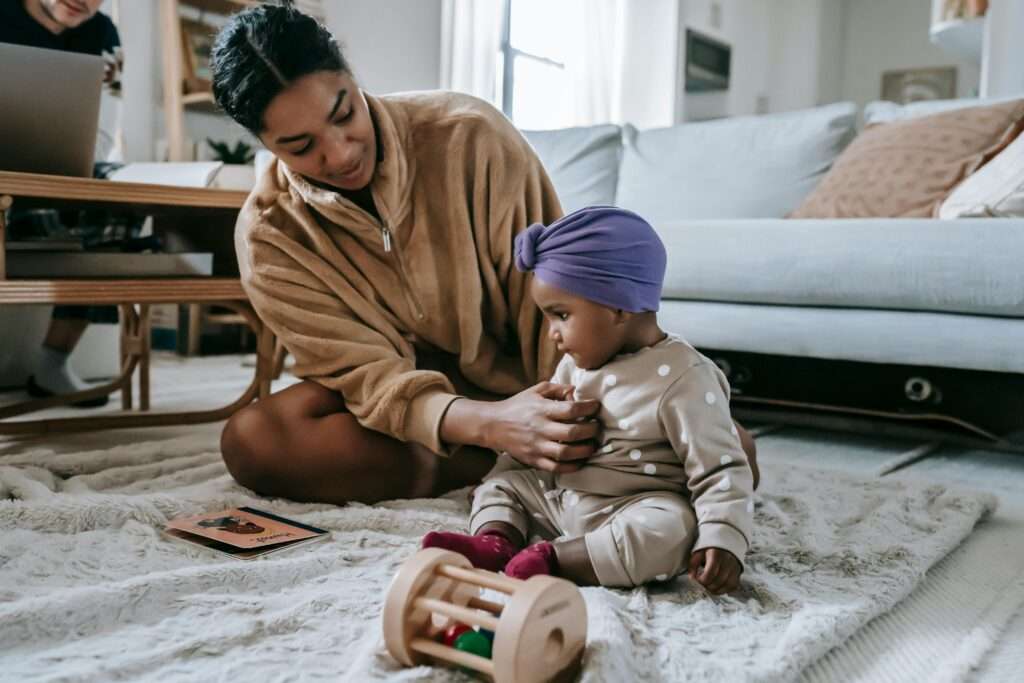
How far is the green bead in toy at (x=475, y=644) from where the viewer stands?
721 millimetres

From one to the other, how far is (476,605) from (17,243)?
1.45 metres

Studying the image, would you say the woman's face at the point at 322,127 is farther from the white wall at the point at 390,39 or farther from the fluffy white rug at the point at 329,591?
the white wall at the point at 390,39

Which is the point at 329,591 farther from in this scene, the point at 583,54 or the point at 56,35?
the point at 583,54

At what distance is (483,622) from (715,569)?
0.29 m

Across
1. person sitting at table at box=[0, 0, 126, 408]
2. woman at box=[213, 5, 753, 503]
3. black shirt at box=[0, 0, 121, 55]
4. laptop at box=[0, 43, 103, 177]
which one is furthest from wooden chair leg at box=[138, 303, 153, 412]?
woman at box=[213, 5, 753, 503]

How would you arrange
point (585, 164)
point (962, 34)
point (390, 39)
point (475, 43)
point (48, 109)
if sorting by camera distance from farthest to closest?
point (390, 39), point (475, 43), point (962, 34), point (585, 164), point (48, 109)

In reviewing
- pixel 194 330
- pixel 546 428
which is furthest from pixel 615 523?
pixel 194 330

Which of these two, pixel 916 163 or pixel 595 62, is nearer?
pixel 916 163

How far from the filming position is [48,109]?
1.53 m

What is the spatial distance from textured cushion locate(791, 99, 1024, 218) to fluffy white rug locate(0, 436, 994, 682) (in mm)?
923

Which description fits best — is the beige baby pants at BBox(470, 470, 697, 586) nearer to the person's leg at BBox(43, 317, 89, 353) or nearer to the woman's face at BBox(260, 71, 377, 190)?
the woman's face at BBox(260, 71, 377, 190)

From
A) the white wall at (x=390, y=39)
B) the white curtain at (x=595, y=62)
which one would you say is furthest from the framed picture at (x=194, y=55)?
the white curtain at (x=595, y=62)

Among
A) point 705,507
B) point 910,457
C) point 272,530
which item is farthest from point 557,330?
point 910,457

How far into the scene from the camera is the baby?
0.91 m
